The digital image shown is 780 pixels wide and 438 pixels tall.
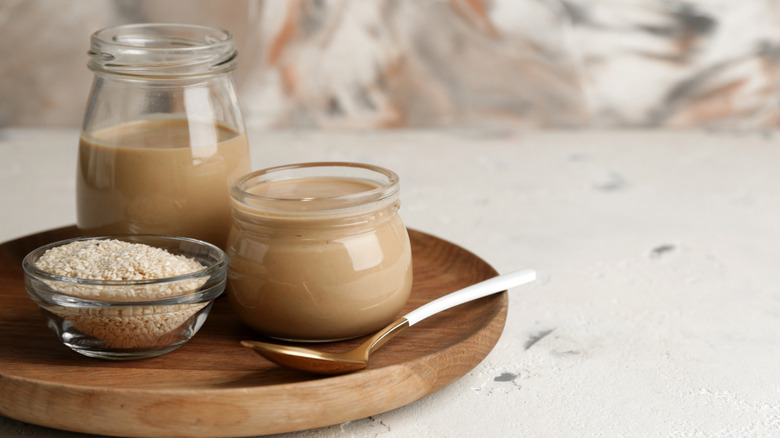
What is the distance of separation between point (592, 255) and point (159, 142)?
0.61 m

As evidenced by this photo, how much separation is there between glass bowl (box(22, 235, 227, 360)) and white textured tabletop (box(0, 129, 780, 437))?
0.27ft

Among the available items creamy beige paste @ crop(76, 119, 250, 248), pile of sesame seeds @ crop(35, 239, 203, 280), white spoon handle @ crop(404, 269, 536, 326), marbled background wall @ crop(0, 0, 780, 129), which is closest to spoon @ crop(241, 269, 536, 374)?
white spoon handle @ crop(404, 269, 536, 326)

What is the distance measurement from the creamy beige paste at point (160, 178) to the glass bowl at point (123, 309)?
141 millimetres

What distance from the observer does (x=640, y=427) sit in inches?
27.0

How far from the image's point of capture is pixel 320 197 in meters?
0.72

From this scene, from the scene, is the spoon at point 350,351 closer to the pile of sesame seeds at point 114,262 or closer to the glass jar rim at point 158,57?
the pile of sesame seeds at point 114,262

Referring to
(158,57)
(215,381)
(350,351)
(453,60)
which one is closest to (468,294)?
(350,351)

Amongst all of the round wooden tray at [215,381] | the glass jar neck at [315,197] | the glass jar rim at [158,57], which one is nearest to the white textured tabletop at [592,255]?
the round wooden tray at [215,381]

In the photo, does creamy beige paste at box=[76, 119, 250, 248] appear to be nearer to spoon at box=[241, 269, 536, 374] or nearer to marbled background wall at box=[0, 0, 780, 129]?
spoon at box=[241, 269, 536, 374]

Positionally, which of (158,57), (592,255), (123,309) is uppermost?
(158,57)

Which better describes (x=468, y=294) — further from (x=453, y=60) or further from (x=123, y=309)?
(x=453, y=60)

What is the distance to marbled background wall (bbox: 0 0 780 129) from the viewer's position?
6.04 ft

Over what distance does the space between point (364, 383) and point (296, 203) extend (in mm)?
167

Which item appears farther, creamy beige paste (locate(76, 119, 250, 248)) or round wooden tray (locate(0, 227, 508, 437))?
creamy beige paste (locate(76, 119, 250, 248))
